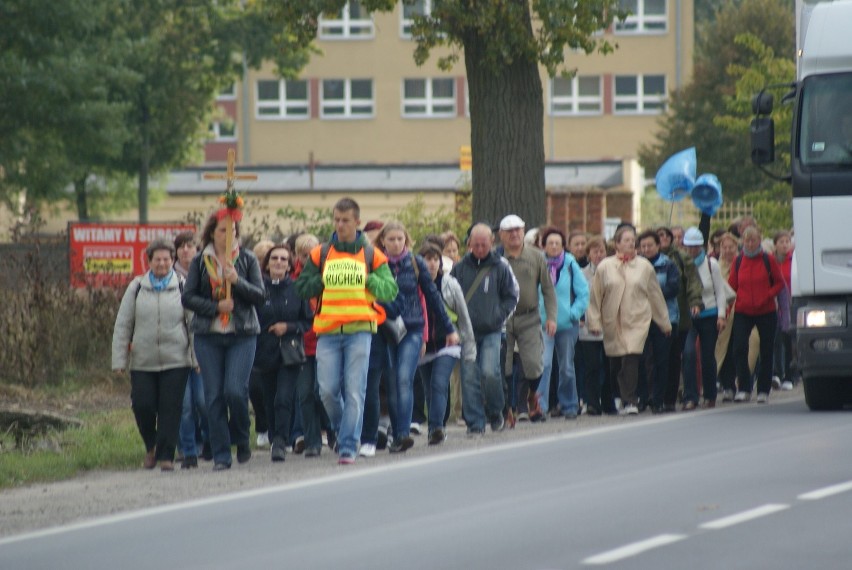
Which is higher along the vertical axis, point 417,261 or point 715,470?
point 417,261

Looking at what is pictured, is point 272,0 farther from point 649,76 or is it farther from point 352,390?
point 649,76

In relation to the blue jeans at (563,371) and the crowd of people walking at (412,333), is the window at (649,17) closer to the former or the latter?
the crowd of people walking at (412,333)

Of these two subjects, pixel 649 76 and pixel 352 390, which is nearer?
pixel 352 390

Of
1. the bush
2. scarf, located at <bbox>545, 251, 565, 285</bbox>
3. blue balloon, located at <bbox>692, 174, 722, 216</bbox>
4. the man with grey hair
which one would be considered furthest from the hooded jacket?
blue balloon, located at <bbox>692, 174, 722, 216</bbox>

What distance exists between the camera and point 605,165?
5678 cm

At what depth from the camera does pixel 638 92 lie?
76.4 m

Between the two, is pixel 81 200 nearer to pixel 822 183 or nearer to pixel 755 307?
pixel 755 307

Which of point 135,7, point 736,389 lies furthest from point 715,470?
point 135,7

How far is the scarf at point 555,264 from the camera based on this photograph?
17.2 metres

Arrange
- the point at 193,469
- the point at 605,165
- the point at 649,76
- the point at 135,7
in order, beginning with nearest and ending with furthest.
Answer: the point at 193,469 → the point at 135,7 → the point at 605,165 → the point at 649,76

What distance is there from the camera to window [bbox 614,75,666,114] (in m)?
76.1

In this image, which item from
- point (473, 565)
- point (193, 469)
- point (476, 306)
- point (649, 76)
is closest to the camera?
point (473, 565)

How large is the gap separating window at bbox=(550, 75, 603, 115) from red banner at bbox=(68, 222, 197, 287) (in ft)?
172

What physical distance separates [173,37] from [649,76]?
30338 mm
